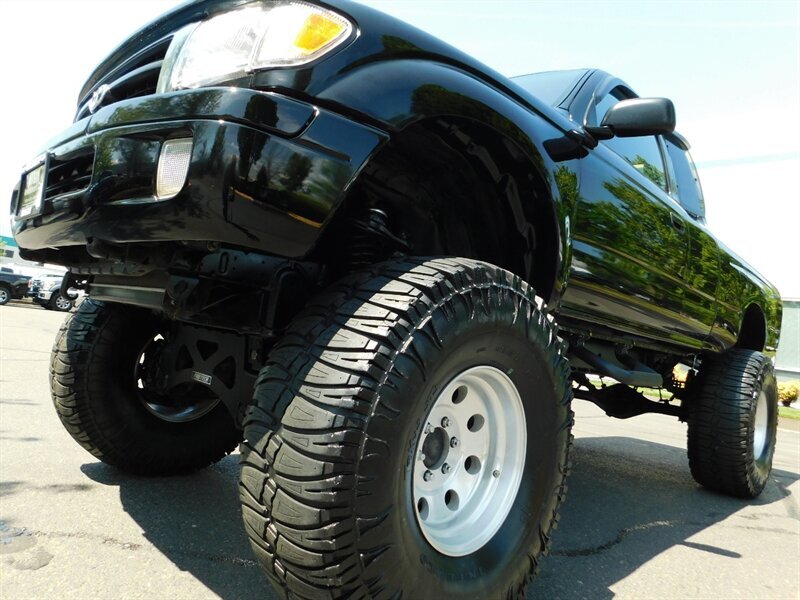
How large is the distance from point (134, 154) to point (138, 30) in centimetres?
69

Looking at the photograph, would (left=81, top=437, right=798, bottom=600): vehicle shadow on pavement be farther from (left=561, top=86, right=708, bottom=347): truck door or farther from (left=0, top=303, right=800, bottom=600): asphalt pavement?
(left=561, top=86, right=708, bottom=347): truck door

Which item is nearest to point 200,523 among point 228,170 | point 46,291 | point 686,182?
point 228,170

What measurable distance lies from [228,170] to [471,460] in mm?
1102

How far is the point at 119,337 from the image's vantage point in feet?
8.71

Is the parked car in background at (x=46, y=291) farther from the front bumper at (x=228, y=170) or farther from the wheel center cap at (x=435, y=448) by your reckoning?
the wheel center cap at (x=435, y=448)

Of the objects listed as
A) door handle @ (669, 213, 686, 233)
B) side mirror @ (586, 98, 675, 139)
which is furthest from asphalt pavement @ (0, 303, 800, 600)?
side mirror @ (586, 98, 675, 139)

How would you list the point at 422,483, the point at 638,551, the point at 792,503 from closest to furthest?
the point at 422,483
the point at 638,551
the point at 792,503

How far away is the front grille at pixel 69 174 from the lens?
171 centimetres

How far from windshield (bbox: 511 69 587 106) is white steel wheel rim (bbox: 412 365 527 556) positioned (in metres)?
1.57

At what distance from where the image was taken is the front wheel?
137cm

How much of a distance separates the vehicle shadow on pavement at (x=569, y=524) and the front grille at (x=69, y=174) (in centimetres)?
118

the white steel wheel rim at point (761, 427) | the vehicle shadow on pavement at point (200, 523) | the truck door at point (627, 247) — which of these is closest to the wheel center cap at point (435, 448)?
the vehicle shadow on pavement at point (200, 523)

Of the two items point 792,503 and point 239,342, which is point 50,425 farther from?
point 792,503

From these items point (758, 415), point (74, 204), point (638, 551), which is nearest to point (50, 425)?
point (74, 204)
